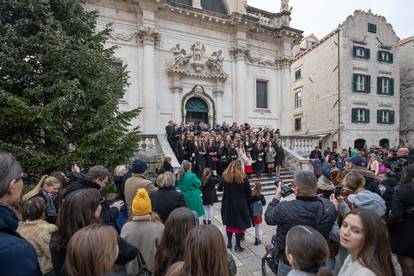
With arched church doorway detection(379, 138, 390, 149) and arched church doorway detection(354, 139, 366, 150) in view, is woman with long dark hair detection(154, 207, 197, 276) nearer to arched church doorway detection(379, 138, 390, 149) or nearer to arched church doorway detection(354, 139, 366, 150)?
arched church doorway detection(354, 139, 366, 150)

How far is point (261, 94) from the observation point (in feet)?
66.4

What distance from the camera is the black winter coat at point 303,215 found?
291cm

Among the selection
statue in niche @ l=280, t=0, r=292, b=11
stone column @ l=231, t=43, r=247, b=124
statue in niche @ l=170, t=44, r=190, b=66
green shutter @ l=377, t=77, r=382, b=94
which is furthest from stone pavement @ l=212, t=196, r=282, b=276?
green shutter @ l=377, t=77, r=382, b=94

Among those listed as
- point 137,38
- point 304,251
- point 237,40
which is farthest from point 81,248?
point 237,40

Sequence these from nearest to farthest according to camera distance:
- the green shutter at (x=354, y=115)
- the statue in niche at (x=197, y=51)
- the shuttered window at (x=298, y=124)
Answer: the statue in niche at (x=197, y=51)
the green shutter at (x=354, y=115)
the shuttered window at (x=298, y=124)

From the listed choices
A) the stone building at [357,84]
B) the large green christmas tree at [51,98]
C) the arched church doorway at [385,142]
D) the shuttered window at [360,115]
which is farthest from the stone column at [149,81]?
the arched church doorway at [385,142]

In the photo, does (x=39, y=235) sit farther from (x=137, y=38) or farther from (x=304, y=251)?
(x=137, y=38)

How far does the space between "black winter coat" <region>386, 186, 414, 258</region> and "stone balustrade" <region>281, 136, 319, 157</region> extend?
505 inches

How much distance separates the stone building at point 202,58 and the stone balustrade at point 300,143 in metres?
3.76

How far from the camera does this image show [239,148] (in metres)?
11.6

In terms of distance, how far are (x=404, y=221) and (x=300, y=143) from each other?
Result: 13783 millimetres

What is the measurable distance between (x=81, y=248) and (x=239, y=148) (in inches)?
397

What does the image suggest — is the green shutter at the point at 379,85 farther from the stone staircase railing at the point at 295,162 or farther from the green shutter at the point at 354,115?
the stone staircase railing at the point at 295,162

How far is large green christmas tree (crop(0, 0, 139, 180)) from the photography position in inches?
241
